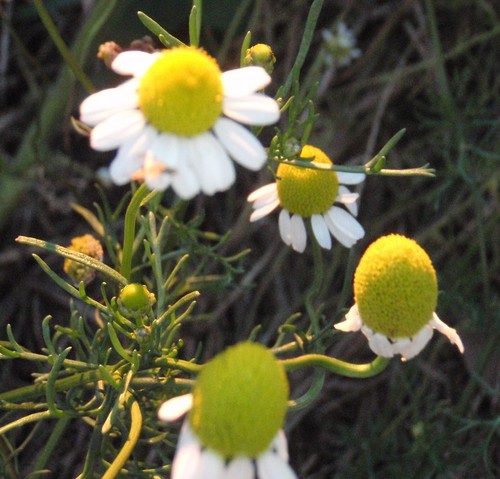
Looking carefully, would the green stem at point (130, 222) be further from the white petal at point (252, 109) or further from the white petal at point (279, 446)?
the white petal at point (279, 446)

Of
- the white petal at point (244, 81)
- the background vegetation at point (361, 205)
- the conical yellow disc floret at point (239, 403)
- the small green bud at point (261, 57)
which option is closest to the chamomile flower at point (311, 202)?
the small green bud at point (261, 57)

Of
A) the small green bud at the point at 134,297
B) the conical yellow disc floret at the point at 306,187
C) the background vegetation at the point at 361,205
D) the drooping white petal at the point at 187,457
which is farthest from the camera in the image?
the background vegetation at the point at 361,205

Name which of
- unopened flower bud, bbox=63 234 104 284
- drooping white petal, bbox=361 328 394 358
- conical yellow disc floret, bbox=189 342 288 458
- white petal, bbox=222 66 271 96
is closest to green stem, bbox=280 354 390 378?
drooping white petal, bbox=361 328 394 358

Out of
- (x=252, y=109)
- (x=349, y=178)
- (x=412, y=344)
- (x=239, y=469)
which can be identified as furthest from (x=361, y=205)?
(x=239, y=469)

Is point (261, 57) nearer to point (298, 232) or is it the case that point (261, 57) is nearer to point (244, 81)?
point (244, 81)

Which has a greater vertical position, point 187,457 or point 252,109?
point 252,109

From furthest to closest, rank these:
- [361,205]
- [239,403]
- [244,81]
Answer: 1. [361,205]
2. [244,81]
3. [239,403]

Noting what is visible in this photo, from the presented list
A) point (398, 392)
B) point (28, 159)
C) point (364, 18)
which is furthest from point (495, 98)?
point (28, 159)
